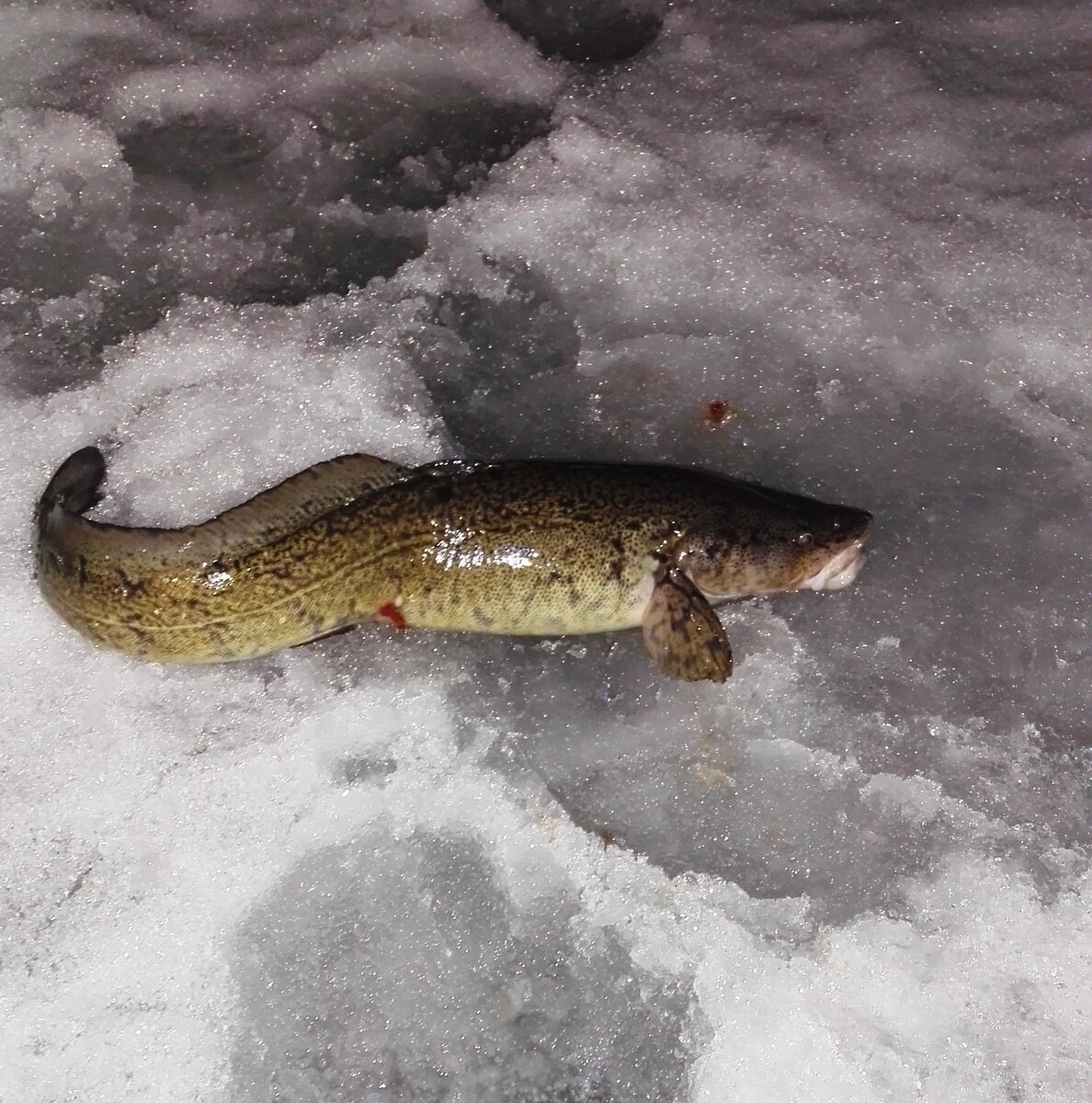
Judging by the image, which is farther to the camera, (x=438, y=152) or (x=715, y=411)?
(x=438, y=152)

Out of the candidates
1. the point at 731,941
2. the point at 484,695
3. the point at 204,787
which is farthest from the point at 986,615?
the point at 204,787

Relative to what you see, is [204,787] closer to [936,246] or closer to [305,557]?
[305,557]

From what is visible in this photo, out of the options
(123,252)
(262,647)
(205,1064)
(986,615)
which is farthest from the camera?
(123,252)

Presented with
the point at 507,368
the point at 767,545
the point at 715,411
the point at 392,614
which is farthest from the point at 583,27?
the point at 392,614

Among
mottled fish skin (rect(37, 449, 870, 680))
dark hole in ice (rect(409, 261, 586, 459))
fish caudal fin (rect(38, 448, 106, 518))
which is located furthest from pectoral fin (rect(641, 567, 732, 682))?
fish caudal fin (rect(38, 448, 106, 518))

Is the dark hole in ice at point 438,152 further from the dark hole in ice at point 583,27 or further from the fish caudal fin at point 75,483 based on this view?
the fish caudal fin at point 75,483

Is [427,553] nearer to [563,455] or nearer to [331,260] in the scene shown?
[563,455]

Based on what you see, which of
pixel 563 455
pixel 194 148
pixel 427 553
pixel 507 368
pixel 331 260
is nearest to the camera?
Result: pixel 427 553

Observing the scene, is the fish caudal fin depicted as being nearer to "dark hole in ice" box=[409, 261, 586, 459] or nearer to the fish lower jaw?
"dark hole in ice" box=[409, 261, 586, 459]
